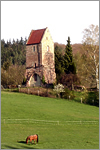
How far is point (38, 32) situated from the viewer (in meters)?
69.9

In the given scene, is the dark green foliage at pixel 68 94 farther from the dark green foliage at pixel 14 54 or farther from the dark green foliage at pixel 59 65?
the dark green foliage at pixel 14 54

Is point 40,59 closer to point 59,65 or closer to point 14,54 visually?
point 59,65

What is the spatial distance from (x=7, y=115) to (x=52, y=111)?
7.26 metres

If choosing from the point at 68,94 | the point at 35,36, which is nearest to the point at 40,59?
the point at 35,36

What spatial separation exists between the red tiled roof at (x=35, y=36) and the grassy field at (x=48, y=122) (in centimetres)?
1489

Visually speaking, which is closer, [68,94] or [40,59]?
[68,94]

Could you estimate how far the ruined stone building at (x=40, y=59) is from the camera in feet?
220

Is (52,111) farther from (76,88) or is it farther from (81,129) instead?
(76,88)

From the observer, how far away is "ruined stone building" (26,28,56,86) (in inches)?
2635

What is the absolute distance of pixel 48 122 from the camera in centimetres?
3706

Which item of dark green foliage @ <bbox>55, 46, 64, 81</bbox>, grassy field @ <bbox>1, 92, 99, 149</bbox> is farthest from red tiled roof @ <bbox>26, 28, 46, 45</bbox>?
grassy field @ <bbox>1, 92, 99, 149</bbox>

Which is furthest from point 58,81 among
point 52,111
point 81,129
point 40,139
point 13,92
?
point 40,139

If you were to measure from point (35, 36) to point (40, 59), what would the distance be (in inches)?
217

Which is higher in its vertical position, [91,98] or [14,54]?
[14,54]
